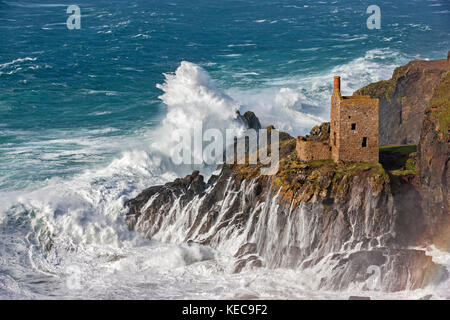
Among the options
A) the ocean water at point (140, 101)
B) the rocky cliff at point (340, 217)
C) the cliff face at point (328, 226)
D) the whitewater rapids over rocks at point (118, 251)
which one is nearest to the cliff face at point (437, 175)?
the rocky cliff at point (340, 217)

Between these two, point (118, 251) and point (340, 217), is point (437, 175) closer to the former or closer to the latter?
point (340, 217)

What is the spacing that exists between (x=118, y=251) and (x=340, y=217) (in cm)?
1421

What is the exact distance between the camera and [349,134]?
41938 millimetres

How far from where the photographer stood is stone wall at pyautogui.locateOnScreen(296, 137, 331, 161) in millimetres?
43656

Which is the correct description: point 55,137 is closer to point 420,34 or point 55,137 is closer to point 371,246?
point 371,246

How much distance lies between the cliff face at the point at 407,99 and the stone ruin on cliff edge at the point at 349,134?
47.4 feet

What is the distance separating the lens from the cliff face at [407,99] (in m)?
57.2

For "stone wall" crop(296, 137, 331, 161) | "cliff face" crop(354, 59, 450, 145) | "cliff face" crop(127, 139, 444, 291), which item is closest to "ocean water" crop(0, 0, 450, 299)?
"cliff face" crop(127, 139, 444, 291)

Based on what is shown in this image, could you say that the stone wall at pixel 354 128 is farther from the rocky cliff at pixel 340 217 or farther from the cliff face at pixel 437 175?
the cliff face at pixel 437 175

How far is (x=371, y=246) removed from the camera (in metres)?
40.4

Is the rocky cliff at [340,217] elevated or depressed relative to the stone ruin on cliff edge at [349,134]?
depressed

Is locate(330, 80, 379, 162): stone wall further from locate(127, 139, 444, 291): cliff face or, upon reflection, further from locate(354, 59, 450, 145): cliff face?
locate(354, 59, 450, 145): cliff face
